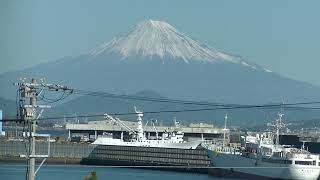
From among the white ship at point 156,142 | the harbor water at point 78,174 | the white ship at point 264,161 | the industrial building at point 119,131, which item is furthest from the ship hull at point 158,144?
the industrial building at point 119,131

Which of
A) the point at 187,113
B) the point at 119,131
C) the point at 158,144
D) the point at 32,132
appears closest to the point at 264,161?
the point at 158,144

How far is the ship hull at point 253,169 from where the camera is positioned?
4197 cm

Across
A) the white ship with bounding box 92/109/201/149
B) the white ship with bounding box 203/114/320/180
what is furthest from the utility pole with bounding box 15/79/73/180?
the white ship with bounding box 92/109/201/149

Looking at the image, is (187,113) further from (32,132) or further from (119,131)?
(32,132)

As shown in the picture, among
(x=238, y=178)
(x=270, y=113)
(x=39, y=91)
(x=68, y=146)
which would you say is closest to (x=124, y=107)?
(x=270, y=113)

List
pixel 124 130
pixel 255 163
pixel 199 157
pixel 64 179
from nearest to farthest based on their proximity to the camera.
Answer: pixel 64 179, pixel 255 163, pixel 199 157, pixel 124 130

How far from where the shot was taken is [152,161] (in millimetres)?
55375

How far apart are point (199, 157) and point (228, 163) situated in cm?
695

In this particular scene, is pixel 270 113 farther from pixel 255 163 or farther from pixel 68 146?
pixel 255 163

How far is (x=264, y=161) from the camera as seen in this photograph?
44531 mm

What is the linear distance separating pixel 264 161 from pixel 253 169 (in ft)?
1.86

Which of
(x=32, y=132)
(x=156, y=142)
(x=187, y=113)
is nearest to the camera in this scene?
(x=32, y=132)

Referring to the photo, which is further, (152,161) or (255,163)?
(152,161)

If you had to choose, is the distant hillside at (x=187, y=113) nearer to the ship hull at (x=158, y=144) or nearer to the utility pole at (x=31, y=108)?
the ship hull at (x=158, y=144)
